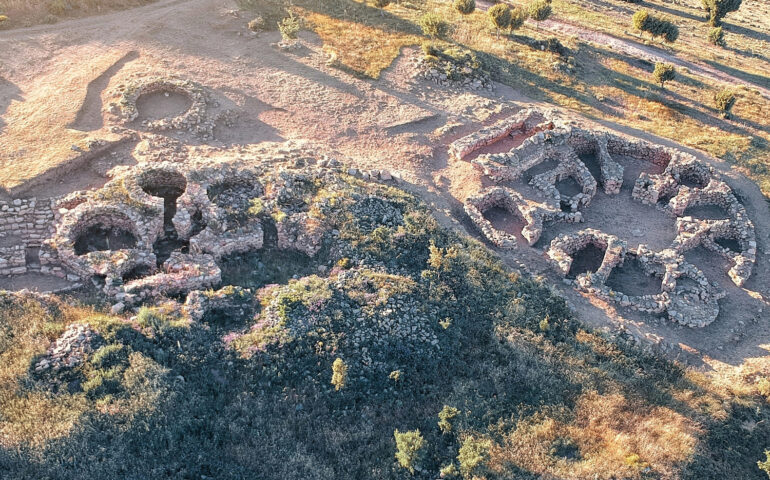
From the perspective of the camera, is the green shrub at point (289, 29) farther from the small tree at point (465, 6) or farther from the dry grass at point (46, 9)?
the small tree at point (465, 6)

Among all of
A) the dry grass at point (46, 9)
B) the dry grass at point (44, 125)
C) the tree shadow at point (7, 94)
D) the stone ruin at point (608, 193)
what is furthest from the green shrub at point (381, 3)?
the tree shadow at point (7, 94)

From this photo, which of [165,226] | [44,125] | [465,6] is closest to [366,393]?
[165,226]

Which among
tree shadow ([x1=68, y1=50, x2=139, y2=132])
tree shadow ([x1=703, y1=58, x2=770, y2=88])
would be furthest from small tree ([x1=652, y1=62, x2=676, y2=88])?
tree shadow ([x1=68, y1=50, x2=139, y2=132])

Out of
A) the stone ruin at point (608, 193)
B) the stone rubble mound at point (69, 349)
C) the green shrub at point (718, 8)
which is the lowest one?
the stone rubble mound at point (69, 349)

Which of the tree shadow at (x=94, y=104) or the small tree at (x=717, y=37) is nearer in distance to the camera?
the tree shadow at (x=94, y=104)

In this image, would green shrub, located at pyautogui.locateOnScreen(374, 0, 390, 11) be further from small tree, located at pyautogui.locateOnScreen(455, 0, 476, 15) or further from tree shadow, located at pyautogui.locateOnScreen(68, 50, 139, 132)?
tree shadow, located at pyautogui.locateOnScreen(68, 50, 139, 132)
